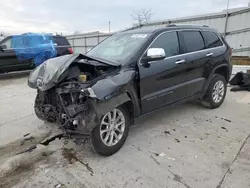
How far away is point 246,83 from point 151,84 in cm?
461

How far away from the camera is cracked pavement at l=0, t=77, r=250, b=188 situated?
2760 millimetres

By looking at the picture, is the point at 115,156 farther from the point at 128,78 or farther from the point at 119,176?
the point at 128,78

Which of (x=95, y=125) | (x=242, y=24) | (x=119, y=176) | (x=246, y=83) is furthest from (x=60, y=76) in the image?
(x=242, y=24)

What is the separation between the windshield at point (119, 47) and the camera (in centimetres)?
372

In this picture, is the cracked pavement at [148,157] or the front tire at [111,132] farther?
the front tire at [111,132]

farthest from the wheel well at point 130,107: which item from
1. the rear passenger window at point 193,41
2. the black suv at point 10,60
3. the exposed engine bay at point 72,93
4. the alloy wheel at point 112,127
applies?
the black suv at point 10,60

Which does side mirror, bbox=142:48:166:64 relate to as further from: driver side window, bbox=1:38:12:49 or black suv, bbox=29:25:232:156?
driver side window, bbox=1:38:12:49

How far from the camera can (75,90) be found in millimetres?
2979

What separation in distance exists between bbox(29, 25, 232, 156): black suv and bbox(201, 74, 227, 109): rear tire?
0.20m

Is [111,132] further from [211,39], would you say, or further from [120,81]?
[211,39]

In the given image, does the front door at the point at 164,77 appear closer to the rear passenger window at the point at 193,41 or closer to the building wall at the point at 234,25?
the rear passenger window at the point at 193,41

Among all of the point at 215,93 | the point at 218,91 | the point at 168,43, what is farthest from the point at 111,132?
the point at 218,91

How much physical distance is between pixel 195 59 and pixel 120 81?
192cm

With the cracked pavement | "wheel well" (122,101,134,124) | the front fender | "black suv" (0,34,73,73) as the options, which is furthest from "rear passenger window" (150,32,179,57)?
"black suv" (0,34,73,73)
